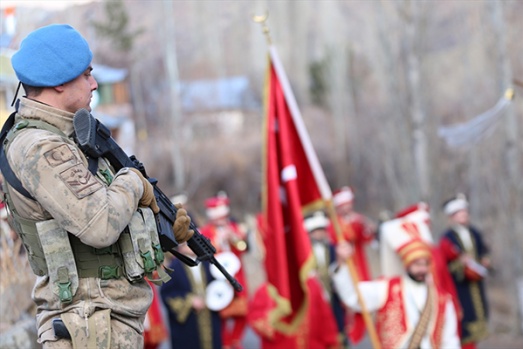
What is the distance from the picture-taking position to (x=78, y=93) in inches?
146

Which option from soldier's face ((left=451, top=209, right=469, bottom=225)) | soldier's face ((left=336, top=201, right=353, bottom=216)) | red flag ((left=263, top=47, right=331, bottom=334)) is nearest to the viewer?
red flag ((left=263, top=47, right=331, bottom=334))

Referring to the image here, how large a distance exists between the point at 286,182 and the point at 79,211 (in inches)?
137

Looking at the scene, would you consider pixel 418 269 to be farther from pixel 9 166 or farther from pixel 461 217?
pixel 461 217

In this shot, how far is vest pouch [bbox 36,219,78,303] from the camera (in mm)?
3523

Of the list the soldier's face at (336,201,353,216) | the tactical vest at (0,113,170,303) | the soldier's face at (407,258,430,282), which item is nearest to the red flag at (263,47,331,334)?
the soldier's face at (407,258,430,282)

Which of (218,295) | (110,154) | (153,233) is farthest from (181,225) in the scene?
(218,295)

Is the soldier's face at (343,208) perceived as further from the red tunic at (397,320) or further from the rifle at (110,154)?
the rifle at (110,154)

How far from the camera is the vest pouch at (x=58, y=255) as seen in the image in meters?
3.52

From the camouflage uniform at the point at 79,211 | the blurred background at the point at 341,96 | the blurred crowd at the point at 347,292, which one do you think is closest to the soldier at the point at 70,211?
the camouflage uniform at the point at 79,211

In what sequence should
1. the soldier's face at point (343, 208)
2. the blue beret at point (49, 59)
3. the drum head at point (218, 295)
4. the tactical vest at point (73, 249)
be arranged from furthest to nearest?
the soldier's face at point (343, 208), the drum head at point (218, 295), the blue beret at point (49, 59), the tactical vest at point (73, 249)

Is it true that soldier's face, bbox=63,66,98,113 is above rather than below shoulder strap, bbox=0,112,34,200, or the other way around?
above

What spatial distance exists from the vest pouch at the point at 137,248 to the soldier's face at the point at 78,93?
466 mm

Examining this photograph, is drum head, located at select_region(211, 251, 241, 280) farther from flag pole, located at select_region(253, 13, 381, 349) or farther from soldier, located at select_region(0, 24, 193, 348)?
soldier, located at select_region(0, 24, 193, 348)

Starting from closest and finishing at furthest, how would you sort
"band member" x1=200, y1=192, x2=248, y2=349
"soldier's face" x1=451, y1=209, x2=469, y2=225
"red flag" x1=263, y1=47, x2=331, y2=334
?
"red flag" x1=263, y1=47, x2=331, y2=334, "band member" x1=200, y1=192, x2=248, y2=349, "soldier's face" x1=451, y1=209, x2=469, y2=225
